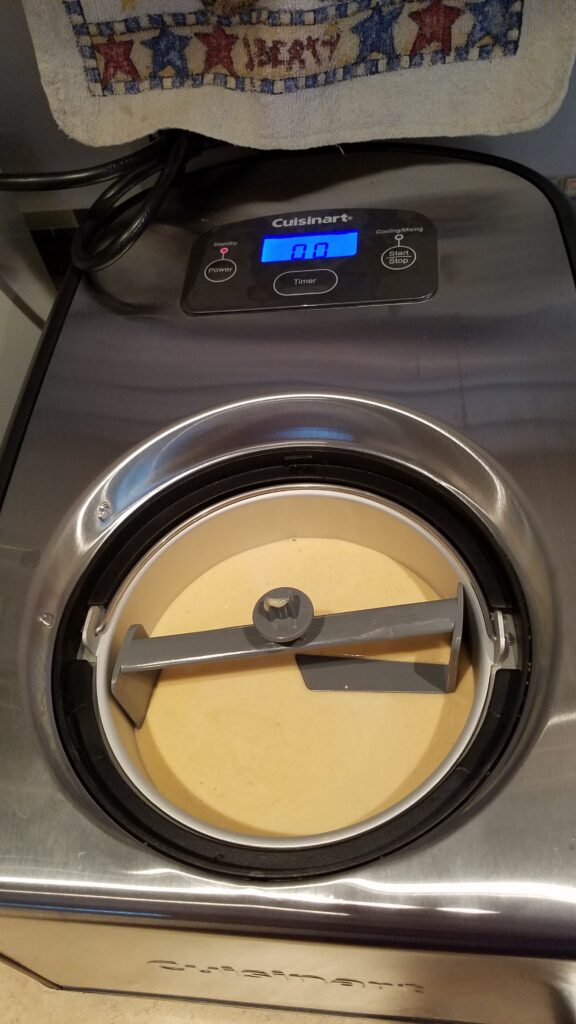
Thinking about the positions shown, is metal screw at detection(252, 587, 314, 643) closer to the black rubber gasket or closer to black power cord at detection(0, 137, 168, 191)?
the black rubber gasket

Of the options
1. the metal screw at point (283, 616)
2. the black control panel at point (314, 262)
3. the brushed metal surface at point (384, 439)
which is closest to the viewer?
the brushed metal surface at point (384, 439)

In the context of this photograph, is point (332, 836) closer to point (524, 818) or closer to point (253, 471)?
point (524, 818)

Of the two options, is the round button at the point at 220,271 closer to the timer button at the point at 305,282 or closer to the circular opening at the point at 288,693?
the timer button at the point at 305,282

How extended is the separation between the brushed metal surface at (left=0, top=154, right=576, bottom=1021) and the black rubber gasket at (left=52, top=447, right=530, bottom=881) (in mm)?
13

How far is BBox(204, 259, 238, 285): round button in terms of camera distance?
625mm

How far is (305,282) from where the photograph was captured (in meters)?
0.61

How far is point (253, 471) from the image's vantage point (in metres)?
0.55

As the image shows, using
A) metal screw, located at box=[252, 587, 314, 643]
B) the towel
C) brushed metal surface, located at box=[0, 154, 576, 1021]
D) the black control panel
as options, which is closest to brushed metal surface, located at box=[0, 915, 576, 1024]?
brushed metal surface, located at box=[0, 154, 576, 1021]

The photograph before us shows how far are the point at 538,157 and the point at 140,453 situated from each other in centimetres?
48

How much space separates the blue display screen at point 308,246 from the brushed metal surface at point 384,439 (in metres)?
0.04

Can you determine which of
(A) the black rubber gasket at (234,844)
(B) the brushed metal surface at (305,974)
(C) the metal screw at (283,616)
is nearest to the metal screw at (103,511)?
(A) the black rubber gasket at (234,844)

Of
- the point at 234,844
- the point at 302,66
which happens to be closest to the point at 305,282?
the point at 302,66

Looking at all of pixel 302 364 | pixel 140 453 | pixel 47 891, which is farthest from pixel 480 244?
pixel 47 891

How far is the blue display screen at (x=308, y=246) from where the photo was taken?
24.6 inches
